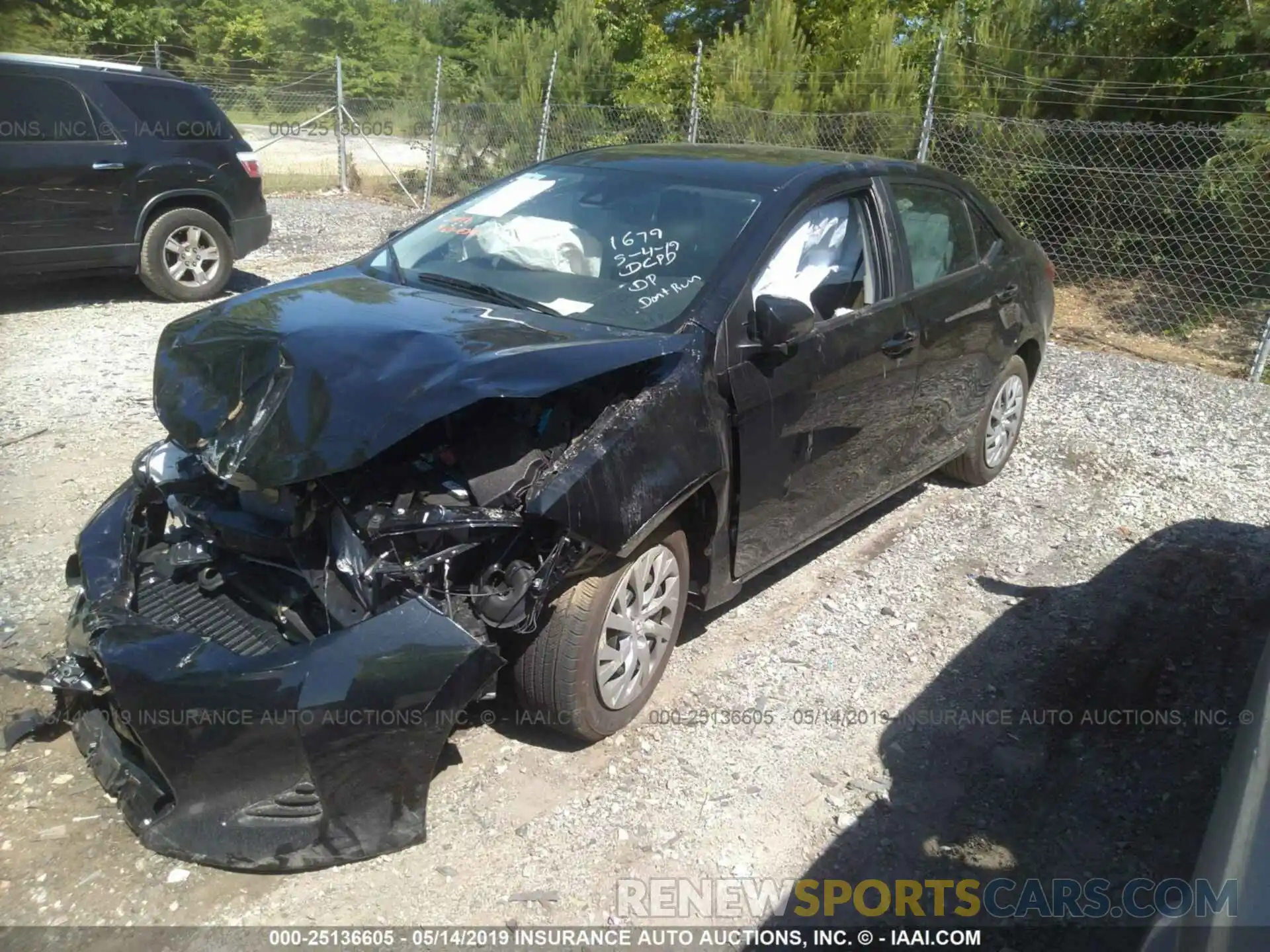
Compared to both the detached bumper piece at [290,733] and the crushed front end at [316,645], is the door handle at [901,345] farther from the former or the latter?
the detached bumper piece at [290,733]

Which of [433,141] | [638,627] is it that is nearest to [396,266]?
[638,627]

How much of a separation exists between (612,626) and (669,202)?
1.78m

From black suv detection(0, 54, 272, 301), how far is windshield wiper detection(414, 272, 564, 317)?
550cm

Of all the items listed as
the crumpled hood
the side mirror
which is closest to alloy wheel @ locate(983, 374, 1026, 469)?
the side mirror

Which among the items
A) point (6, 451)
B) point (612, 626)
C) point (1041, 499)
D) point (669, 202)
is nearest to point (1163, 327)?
point (1041, 499)

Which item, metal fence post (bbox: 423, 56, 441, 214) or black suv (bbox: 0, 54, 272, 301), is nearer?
black suv (bbox: 0, 54, 272, 301)

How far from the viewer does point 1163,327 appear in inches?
420

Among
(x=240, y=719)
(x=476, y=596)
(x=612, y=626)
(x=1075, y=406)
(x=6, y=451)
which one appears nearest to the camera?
(x=240, y=719)

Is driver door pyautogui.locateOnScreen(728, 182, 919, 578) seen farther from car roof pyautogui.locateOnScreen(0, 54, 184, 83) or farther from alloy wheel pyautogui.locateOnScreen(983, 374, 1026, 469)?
car roof pyautogui.locateOnScreen(0, 54, 184, 83)

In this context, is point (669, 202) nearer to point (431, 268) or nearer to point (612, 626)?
point (431, 268)

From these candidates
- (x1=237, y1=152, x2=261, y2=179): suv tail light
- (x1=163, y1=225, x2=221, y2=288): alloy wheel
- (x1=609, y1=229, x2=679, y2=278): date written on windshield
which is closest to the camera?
(x1=609, y1=229, x2=679, y2=278): date written on windshield

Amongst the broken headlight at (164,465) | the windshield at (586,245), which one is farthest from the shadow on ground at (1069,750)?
the broken headlight at (164,465)

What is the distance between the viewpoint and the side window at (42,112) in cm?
796

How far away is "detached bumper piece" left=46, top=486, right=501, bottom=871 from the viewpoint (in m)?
2.71
